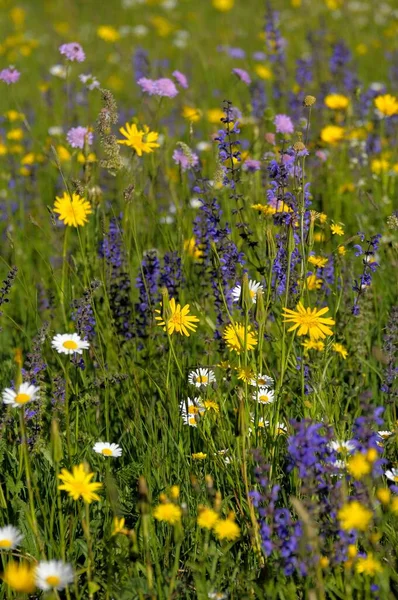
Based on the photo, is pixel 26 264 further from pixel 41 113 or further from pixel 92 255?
pixel 41 113

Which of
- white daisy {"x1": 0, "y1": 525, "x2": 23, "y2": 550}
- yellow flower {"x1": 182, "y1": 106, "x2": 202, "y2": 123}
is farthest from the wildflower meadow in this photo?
yellow flower {"x1": 182, "y1": 106, "x2": 202, "y2": 123}

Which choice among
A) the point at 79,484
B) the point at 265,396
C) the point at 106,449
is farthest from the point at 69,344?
the point at 265,396

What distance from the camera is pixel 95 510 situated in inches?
84.1

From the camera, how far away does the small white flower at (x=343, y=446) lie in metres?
1.82

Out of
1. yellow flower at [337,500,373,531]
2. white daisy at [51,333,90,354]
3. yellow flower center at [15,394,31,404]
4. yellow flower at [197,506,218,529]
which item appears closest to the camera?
yellow flower at [337,500,373,531]

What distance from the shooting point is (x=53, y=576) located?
1579 millimetres

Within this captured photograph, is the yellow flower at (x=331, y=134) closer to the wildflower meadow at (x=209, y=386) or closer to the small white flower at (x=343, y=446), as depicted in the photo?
the wildflower meadow at (x=209, y=386)

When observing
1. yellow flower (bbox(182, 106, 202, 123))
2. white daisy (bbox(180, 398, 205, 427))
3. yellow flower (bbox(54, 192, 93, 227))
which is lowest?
white daisy (bbox(180, 398, 205, 427))

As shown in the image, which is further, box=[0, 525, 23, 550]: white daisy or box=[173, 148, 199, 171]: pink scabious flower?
box=[173, 148, 199, 171]: pink scabious flower

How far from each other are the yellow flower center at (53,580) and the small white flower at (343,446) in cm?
66

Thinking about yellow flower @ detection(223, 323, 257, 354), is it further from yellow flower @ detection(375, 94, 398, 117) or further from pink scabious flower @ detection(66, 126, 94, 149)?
yellow flower @ detection(375, 94, 398, 117)

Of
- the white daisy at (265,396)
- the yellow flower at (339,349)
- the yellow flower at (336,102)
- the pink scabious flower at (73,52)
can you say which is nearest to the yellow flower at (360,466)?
the white daisy at (265,396)

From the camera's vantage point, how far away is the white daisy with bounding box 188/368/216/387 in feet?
7.58

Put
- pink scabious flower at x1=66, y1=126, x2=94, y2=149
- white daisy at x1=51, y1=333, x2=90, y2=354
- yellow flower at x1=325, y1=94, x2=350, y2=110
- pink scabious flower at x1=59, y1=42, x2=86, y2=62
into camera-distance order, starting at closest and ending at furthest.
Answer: white daisy at x1=51, y1=333, x2=90, y2=354 → pink scabious flower at x1=66, y1=126, x2=94, y2=149 → pink scabious flower at x1=59, y1=42, x2=86, y2=62 → yellow flower at x1=325, y1=94, x2=350, y2=110
